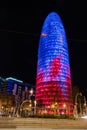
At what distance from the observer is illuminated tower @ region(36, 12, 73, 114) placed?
10912cm

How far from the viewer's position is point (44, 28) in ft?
461

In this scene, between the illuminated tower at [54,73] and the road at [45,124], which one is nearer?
the road at [45,124]

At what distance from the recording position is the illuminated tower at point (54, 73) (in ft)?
358

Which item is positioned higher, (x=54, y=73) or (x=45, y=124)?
(x=54, y=73)

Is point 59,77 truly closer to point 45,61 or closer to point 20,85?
point 45,61

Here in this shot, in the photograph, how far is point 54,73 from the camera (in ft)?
382

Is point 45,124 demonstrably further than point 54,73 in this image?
No

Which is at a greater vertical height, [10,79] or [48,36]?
[48,36]

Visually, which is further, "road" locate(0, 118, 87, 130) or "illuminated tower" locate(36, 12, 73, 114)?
"illuminated tower" locate(36, 12, 73, 114)

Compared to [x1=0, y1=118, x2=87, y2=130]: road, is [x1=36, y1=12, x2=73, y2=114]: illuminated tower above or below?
above

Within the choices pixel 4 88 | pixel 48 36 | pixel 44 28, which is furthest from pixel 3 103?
pixel 4 88

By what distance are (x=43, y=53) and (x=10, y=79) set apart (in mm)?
70779

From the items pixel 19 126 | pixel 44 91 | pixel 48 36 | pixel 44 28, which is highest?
pixel 44 28

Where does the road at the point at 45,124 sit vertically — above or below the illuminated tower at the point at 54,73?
below
